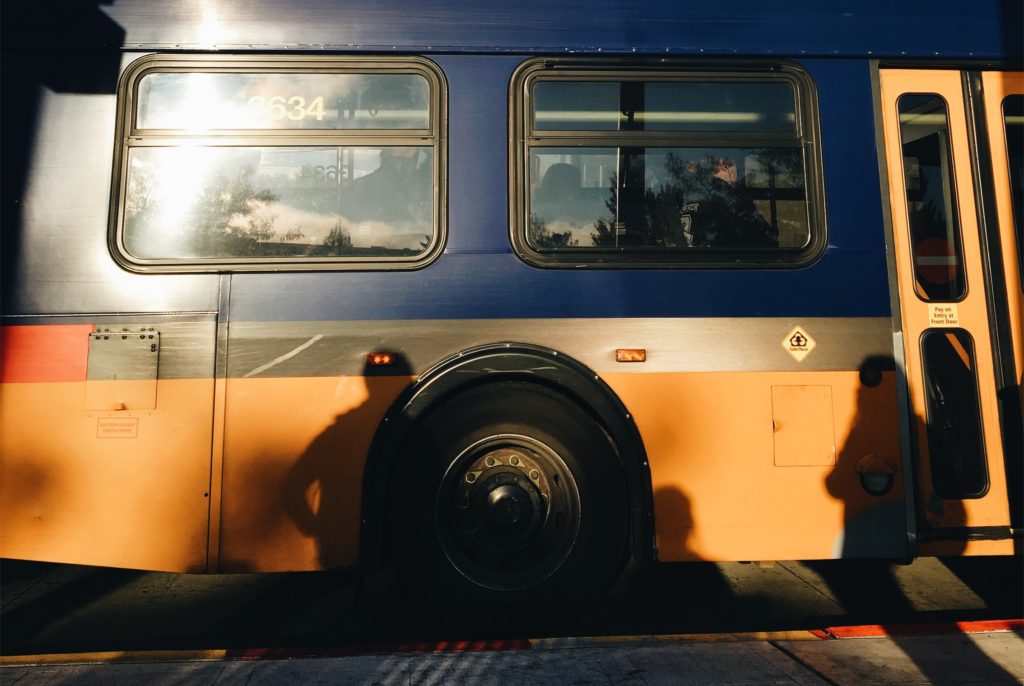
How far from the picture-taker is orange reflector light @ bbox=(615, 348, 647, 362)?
328cm

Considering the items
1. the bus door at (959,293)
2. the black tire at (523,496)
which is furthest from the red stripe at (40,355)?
the bus door at (959,293)

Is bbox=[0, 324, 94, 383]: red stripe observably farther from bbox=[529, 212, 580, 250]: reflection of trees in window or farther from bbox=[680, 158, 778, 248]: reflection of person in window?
bbox=[680, 158, 778, 248]: reflection of person in window

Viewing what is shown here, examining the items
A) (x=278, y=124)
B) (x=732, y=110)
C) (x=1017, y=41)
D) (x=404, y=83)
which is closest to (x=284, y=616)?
(x=278, y=124)

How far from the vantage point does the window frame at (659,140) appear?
3312mm

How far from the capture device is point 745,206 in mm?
3400

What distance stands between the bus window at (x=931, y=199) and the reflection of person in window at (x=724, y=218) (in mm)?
793

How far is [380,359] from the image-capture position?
321cm

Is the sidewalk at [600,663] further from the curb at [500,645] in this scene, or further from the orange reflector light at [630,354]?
the orange reflector light at [630,354]

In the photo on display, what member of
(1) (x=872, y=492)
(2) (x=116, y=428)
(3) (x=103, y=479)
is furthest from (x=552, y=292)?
(3) (x=103, y=479)

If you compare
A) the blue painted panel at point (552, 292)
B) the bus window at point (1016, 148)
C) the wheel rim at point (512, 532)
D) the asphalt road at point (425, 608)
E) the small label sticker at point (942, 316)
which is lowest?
the asphalt road at point (425, 608)

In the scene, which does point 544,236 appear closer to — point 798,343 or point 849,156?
point 798,343

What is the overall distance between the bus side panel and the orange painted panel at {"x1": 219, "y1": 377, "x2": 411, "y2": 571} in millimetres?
142

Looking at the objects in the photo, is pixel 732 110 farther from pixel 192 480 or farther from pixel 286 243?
pixel 192 480

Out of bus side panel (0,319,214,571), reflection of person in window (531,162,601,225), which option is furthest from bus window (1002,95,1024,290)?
bus side panel (0,319,214,571)
